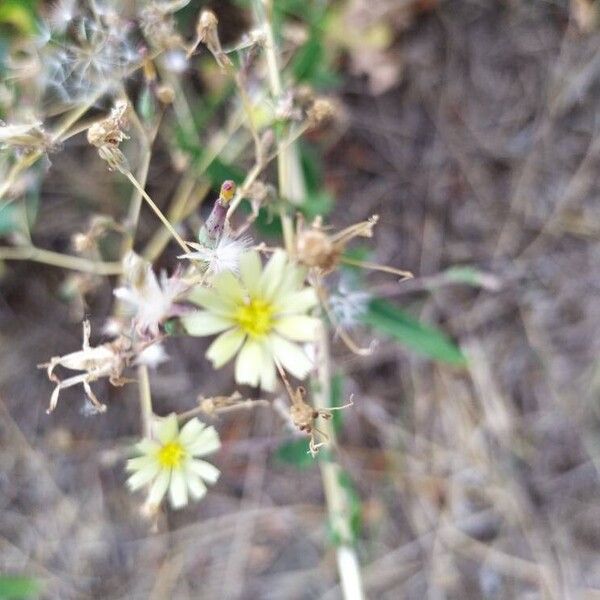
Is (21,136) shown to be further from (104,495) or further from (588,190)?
(588,190)

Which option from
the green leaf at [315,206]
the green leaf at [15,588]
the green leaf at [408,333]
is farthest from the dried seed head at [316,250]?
the green leaf at [15,588]

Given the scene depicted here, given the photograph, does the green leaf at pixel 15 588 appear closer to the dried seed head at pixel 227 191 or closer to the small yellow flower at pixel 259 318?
the small yellow flower at pixel 259 318

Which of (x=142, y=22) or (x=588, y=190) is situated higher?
(x=588, y=190)

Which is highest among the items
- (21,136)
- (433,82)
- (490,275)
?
(433,82)

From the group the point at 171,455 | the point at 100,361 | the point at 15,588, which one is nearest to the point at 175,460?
the point at 171,455

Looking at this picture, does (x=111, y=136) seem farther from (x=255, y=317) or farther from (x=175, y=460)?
(x=175, y=460)

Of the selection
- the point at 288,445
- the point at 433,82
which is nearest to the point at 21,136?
the point at 288,445

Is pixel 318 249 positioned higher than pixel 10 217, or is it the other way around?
pixel 10 217
